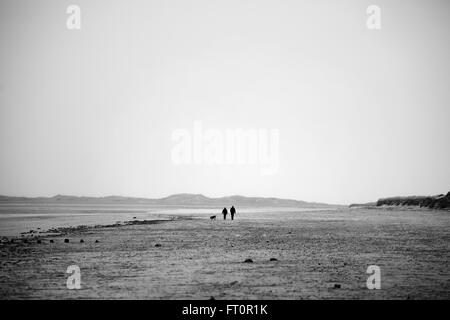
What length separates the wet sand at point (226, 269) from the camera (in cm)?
1055

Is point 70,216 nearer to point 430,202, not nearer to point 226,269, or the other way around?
point 226,269

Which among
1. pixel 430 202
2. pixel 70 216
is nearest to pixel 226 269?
pixel 70 216

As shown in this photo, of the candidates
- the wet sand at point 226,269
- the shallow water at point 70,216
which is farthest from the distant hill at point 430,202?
the wet sand at point 226,269

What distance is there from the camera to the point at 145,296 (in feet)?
33.3

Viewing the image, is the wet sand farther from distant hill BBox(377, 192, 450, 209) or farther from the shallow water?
distant hill BBox(377, 192, 450, 209)

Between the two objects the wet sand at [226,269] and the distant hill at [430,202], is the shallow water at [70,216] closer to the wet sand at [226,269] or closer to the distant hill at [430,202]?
the wet sand at [226,269]

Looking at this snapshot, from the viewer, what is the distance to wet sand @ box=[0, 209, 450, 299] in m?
10.6

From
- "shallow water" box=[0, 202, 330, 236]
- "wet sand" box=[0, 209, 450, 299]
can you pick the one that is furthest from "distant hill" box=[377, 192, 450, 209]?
"wet sand" box=[0, 209, 450, 299]

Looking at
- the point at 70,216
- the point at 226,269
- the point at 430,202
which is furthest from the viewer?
the point at 430,202

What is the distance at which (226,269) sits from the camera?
13961 millimetres
